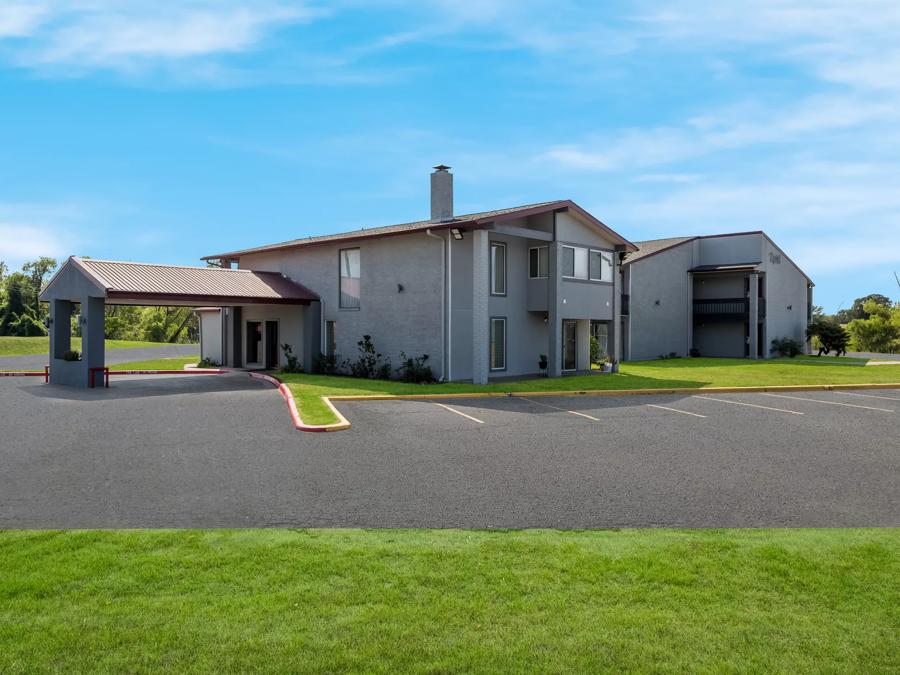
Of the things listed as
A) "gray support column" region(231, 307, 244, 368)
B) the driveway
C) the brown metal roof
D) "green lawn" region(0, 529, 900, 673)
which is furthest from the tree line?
"green lawn" region(0, 529, 900, 673)

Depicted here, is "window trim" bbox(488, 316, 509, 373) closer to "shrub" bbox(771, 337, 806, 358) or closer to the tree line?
"shrub" bbox(771, 337, 806, 358)

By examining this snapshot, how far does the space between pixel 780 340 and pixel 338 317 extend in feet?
94.5

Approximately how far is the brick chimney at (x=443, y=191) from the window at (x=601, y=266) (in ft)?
19.0

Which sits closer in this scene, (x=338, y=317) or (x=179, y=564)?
(x=179, y=564)

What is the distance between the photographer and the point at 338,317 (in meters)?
25.7

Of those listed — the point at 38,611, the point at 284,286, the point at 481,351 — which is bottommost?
the point at 38,611

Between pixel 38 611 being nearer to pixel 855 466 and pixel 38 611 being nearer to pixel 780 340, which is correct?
pixel 855 466

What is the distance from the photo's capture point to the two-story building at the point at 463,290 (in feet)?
70.6

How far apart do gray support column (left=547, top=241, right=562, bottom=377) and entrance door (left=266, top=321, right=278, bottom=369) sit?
11943 mm

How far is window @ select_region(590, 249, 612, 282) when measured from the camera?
25500mm

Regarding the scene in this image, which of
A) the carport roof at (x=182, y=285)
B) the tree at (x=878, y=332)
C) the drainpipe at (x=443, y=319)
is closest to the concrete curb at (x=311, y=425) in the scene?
the drainpipe at (x=443, y=319)

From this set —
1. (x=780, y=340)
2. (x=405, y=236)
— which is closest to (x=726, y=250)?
(x=780, y=340)

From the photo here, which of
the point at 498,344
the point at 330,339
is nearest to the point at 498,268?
the point at 498,344

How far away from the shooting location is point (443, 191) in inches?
946
